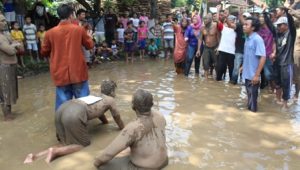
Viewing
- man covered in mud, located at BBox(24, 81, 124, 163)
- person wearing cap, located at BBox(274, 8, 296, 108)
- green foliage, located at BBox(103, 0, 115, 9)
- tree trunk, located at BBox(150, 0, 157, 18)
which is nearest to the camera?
man covered in mud, located at BBox(24, 81, 124, 163)

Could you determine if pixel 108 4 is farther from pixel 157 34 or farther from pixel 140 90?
pixel 140 90

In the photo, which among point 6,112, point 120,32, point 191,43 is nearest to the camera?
point 6,112

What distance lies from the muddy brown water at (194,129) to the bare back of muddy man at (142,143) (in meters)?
0.43

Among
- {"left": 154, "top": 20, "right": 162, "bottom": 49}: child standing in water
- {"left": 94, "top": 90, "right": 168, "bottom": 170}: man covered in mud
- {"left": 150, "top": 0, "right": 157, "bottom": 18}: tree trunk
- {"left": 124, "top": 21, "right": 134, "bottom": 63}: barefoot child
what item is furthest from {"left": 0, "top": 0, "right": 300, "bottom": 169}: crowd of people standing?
{"left": 150, "top": 0, "right": 157, "bottom": 18}: tree trunk

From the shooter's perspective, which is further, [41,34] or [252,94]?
[41,34]

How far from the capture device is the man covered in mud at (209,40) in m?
9.76

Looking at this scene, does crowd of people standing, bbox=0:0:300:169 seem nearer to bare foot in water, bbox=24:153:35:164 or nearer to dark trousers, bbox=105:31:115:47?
bare foot in water, bbox=24:153:35:164

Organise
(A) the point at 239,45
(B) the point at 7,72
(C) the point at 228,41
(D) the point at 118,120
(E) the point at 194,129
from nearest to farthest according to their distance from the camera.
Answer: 1. (D) the point at 118,120
2. (E) the point at 194,129
3. (B) the point at 7,72
4. (A) the point at 239,45
5. (C) the point at 228,41

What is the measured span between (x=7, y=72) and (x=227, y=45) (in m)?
5.11

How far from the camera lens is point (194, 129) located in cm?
610

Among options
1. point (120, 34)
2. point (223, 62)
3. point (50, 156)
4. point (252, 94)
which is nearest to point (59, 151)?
point (50, 156)

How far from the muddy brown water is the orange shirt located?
91 cm

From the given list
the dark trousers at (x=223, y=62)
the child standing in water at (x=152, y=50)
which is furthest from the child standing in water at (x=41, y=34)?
the dark trousers at (x=223, y=62)

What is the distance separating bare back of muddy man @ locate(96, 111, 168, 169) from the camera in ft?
13.5
